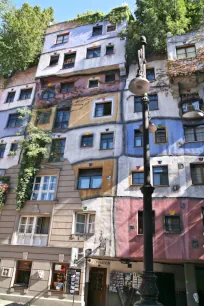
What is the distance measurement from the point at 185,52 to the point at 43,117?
37.2ft

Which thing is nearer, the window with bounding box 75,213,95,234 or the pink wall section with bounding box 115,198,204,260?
the pink wall section with bounding box 115,198,204,260

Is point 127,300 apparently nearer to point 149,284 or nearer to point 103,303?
point 103,303

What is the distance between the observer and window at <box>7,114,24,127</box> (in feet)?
66.2

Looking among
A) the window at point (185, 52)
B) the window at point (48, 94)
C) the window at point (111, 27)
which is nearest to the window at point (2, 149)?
the window at point (48, 94)

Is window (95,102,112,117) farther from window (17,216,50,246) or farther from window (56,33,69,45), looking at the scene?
window (56,33,69,45)

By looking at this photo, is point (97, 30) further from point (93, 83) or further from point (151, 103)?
point (151, 103)

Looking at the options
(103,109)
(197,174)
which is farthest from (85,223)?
(103,109)

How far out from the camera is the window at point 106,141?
16812 millimetres

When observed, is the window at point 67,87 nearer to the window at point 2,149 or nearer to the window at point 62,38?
the window at point 62,38

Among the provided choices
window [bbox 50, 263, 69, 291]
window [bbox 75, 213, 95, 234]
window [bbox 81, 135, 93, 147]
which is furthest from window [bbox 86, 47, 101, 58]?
window [bbox 50, 263, 69, 291]

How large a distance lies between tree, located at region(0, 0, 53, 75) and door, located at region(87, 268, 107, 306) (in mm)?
17500

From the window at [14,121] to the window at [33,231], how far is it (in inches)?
302

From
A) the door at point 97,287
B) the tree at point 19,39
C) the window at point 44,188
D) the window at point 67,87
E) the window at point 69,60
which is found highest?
the tree at point 19,39

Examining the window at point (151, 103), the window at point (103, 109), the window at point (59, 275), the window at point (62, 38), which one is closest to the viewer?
the window at point (59, 275)
